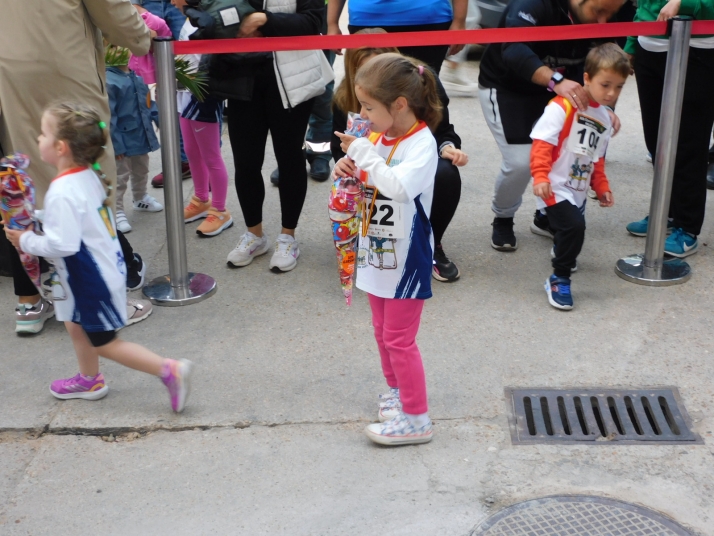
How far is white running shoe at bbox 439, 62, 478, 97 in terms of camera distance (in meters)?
7.98

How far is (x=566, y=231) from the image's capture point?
13.4 feet

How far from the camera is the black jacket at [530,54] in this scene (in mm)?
4164

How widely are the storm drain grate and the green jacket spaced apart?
1863mm

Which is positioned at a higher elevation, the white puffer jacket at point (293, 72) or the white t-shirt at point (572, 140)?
the white puffer jacket at point (293, 72)

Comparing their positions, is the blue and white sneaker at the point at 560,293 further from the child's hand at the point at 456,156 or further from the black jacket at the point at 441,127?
the child's hand at the point at 456,156

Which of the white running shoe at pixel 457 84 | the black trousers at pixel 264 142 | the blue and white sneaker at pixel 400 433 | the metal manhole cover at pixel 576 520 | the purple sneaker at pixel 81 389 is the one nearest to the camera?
the metal manhole cover at pixel 576 520

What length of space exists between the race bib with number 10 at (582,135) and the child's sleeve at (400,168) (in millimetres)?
1416

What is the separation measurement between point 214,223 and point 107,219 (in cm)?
190

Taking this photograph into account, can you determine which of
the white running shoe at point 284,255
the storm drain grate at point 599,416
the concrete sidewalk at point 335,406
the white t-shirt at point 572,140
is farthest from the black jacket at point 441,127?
the storm drain grate at point 599,416

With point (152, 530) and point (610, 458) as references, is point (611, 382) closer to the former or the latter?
point (610, 458)

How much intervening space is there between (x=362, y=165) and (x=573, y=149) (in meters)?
1.62

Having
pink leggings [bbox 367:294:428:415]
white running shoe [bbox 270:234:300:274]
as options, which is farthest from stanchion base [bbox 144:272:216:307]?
pink leggings [bbox 367:294:428:415]

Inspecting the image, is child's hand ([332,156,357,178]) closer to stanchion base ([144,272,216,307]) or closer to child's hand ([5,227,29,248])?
child's hand ([5,227,29,248])

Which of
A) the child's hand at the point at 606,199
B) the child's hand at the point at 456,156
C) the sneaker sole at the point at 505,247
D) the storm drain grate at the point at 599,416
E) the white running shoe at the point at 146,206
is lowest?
the white running shoe at the point at 146,206
